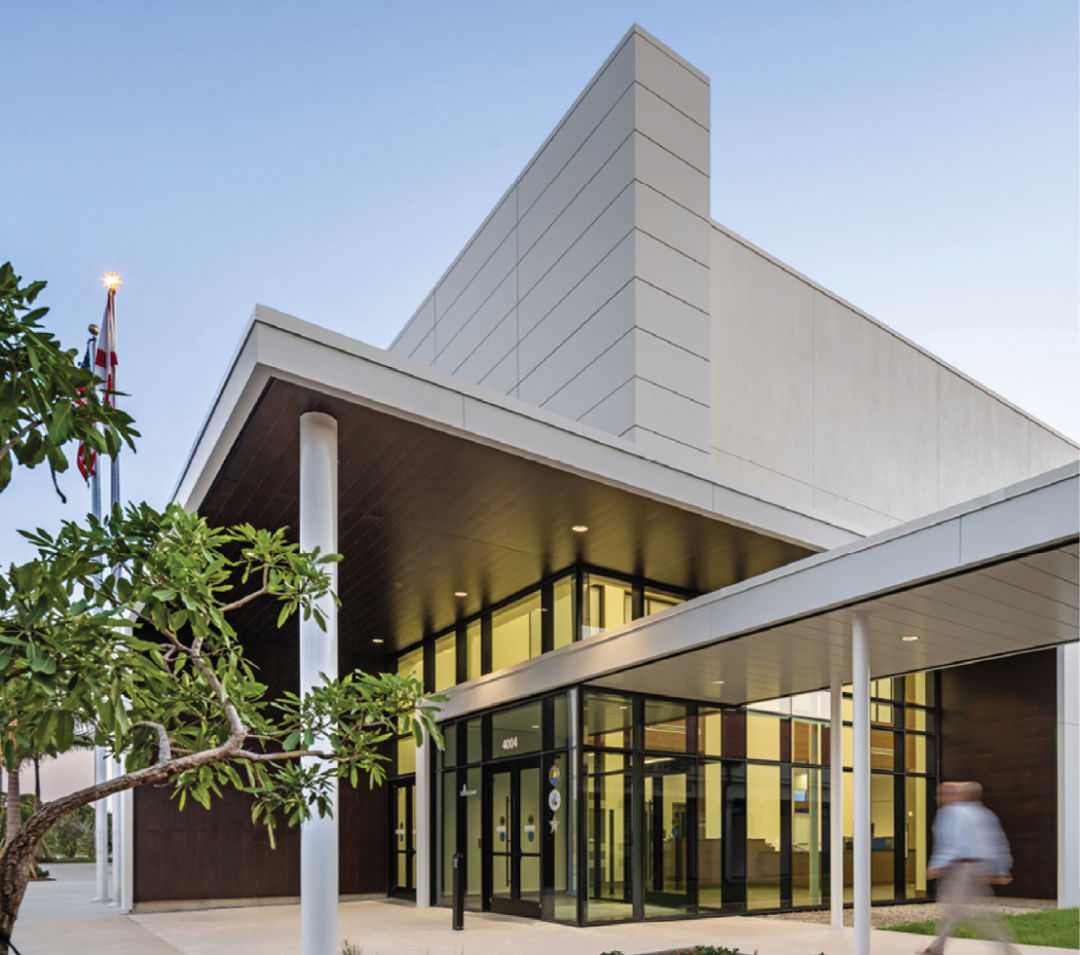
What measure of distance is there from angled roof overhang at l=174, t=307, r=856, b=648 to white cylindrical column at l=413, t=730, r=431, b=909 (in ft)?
11.5

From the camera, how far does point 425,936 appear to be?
45.2 feet

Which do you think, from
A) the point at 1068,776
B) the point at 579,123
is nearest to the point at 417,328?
the point at 579,123

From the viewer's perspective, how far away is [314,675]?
30.3 feet

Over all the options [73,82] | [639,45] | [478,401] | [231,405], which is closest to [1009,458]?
[639,45]

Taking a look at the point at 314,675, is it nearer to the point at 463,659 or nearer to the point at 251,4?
the point at 463,659

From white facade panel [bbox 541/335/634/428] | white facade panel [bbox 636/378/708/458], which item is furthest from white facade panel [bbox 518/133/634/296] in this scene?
white facade panel [bbox 636/378/708/458]

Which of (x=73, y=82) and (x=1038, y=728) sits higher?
(x=73, y=82)

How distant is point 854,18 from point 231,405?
1078 centimetres

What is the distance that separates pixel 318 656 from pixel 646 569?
7.34m

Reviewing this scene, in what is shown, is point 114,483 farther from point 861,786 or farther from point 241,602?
point 241,602

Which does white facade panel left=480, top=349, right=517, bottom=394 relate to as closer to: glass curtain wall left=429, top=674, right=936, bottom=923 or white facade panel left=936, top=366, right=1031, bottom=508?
glass curtain wall left=429, top=674, right=936, bottom=923

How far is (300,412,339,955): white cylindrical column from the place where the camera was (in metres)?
9.01

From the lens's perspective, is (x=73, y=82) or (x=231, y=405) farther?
(x=73, y=82)

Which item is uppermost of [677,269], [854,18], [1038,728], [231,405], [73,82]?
[73,82]
